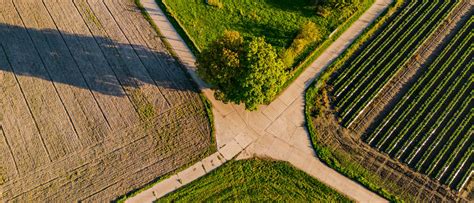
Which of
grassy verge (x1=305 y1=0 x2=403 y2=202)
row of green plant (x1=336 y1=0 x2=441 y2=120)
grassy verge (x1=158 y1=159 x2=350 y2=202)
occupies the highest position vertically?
row of green plant (x1=336 y1=0 x2=441 y2=120)

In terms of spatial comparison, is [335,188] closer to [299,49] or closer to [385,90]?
[385,90]

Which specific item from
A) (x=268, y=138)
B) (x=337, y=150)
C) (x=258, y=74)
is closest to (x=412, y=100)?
(x=337, y=150)

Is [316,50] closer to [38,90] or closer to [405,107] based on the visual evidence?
[405,107]

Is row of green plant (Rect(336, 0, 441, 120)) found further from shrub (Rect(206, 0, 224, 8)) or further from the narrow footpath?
shrub (Rect(206, 0, 224, 8))

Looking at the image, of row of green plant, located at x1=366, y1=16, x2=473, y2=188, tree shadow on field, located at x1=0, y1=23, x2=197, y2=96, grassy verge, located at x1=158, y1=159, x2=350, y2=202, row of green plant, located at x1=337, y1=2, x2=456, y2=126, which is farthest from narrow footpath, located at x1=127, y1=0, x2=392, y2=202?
row of green plant, located at x1=366, y1=16, x2=473, y2=188

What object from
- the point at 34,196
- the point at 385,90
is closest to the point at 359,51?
the point at 385,90

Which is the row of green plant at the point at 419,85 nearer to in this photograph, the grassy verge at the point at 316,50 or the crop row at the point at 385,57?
the crop row at the point at 385,57

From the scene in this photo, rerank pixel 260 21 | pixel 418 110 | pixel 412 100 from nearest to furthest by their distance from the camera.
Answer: pixel 418 110 → pixel 412 100 → pixel 260 21
